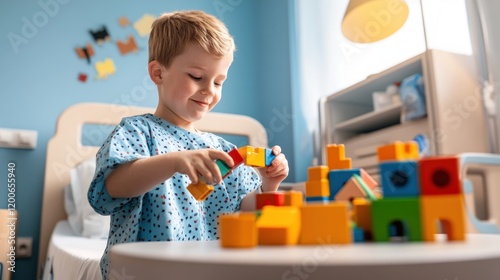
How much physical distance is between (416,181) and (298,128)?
1.86 meters

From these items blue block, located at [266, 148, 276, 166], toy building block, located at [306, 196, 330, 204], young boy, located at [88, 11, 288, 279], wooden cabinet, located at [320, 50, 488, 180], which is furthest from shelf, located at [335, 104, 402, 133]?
toy building block, located at [306, 196, 330, 204]

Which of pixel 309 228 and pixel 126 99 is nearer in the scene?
pixel 309 228

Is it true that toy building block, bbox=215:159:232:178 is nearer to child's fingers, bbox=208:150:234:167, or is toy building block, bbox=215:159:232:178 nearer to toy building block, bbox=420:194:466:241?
child's fingers, bbox=208:150:234:167

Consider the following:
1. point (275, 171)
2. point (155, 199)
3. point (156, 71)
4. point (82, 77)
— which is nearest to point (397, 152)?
point (275, 171)

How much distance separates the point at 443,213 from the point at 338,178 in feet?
0.53

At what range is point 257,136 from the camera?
86.1 inches

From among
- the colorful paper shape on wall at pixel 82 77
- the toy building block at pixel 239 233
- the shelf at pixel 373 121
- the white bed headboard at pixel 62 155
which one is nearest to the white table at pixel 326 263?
the toy building block at pixel 239 233

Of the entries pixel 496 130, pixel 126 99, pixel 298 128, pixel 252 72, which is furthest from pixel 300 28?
pixel 496 130

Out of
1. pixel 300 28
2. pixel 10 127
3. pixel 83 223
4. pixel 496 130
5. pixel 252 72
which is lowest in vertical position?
pixel 83 223

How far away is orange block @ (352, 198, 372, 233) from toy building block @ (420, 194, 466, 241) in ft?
0.18

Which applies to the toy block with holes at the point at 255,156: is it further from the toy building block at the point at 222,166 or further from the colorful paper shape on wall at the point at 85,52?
the colorful paper shape on wall at the point at 85,52

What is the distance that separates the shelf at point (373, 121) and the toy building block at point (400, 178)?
1.20 meters

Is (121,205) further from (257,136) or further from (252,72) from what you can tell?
(252,72)

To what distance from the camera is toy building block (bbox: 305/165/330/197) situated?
55cm
